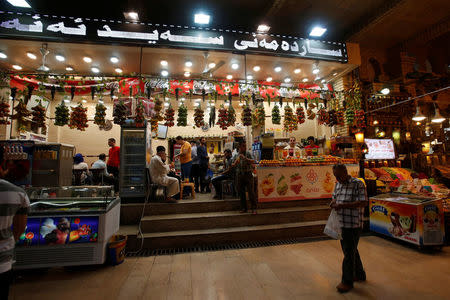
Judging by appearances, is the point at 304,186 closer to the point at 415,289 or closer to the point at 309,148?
the point at 309,148

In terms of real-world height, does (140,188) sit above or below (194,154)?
below

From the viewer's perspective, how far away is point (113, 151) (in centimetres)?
720

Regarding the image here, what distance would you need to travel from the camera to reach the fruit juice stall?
19.8 ft

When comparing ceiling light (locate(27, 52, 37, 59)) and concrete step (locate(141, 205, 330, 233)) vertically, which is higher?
ceiling light (locate(27, 52, 37, 59))

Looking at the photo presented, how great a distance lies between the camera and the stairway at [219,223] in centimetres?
468

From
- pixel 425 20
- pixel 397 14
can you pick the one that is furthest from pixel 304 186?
pixel 425 20

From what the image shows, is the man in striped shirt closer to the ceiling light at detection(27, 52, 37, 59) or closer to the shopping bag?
the shopping bag

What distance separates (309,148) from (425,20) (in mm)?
6489

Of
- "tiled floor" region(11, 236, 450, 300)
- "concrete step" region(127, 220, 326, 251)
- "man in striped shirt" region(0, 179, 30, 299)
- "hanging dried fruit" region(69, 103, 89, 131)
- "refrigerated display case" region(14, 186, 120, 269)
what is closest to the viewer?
"man in striped shirt" region(0, 179, 30, 299)

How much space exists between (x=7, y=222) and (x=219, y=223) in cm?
399

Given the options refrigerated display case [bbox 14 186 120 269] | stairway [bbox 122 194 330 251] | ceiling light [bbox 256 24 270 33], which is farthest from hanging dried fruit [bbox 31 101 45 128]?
ceiling light [bbox 256 24 270 33]

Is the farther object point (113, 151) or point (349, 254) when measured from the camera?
point (113, 151)

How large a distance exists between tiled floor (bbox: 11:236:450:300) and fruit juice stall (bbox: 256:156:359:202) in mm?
1918

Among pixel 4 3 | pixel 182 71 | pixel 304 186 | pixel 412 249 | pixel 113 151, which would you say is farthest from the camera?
pixel 182 71
